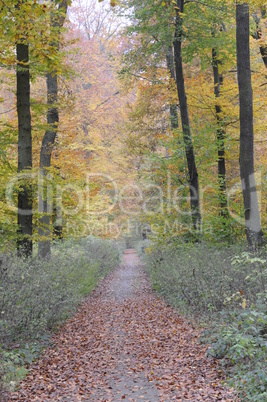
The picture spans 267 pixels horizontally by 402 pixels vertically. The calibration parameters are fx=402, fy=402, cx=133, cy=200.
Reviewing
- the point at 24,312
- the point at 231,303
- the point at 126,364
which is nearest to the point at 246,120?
the point at 231,303

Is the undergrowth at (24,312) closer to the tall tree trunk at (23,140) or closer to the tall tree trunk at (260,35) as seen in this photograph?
the tall tree trunk at (23,140)

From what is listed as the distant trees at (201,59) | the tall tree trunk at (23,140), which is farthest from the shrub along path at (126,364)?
the distant trees at (201,59)

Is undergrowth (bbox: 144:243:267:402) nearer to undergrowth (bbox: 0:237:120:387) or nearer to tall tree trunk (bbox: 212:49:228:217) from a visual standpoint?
tall tree trunk (bbox: 212:49:228:217)

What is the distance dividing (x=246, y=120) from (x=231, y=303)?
4.63 meters

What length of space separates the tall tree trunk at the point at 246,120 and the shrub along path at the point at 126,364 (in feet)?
10.3

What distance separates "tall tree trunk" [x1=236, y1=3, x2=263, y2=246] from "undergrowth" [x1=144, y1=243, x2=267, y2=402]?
0.90 metres

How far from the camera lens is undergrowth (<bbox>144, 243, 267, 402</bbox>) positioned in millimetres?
5130

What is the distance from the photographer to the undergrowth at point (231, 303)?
5.13 meters

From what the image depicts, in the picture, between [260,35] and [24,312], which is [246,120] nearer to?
[24,312]

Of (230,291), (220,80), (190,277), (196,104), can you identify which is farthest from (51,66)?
(220,80)

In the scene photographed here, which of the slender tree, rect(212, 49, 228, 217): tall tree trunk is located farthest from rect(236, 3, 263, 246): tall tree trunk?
the slender tree

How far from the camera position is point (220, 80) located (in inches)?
710

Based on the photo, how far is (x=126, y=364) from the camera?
714cm

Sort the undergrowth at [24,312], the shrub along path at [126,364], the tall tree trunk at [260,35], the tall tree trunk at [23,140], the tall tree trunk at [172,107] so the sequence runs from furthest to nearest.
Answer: the tall tree trunk at [172,107] → the tall tree trunk at [260,35] → the tall tree trunk at [23,140] → the undergrowth at [24,312] → the shrub along path at [126,364]
